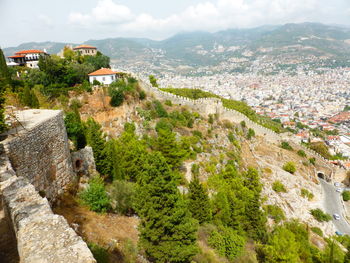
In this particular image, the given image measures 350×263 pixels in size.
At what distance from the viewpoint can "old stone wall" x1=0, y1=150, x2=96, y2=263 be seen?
128 inches

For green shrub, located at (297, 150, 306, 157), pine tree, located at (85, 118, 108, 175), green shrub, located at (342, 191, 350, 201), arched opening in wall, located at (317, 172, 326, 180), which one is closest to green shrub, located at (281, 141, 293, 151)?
green shrub, located at (297, 150, 306, 157)

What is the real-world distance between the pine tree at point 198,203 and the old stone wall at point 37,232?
9.62 metres

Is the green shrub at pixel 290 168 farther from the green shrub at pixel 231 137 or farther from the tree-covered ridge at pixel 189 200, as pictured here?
the green shrub at pixel 231 137

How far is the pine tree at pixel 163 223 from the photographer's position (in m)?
7.92

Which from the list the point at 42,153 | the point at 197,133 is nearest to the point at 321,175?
the point at 197,133

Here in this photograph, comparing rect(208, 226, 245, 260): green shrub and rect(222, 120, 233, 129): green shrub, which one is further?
rect(222, 120, 233, 129): green shrub

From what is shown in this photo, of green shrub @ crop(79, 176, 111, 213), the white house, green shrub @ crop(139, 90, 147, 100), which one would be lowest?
green shrub @ crop(79, 176, 111, 213)

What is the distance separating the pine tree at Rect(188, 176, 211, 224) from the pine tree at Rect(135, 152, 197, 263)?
16.1 ft

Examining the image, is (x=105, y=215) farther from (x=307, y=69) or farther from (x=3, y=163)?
(x=307, y=69)

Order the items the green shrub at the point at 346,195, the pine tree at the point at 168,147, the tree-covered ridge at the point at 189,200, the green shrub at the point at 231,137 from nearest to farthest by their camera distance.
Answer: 1. the tree-covered ridge at the point at 189,200
2. the pine tree at the point at 168,147
3. the green shrub at the point at 346,195
4. the green shrub at the point at 231,137

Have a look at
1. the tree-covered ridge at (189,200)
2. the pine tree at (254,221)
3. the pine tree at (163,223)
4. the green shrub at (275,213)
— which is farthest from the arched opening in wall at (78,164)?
the green shrub at (275,213)

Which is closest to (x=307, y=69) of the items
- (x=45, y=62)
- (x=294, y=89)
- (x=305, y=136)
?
(x=294, y=89)

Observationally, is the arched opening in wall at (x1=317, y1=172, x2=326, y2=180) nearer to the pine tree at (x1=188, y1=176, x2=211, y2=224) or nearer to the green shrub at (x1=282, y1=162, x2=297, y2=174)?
the green shrub at (x1=282, y1=162, x2=297, y2=174)

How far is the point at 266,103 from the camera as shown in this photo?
4562 inches
